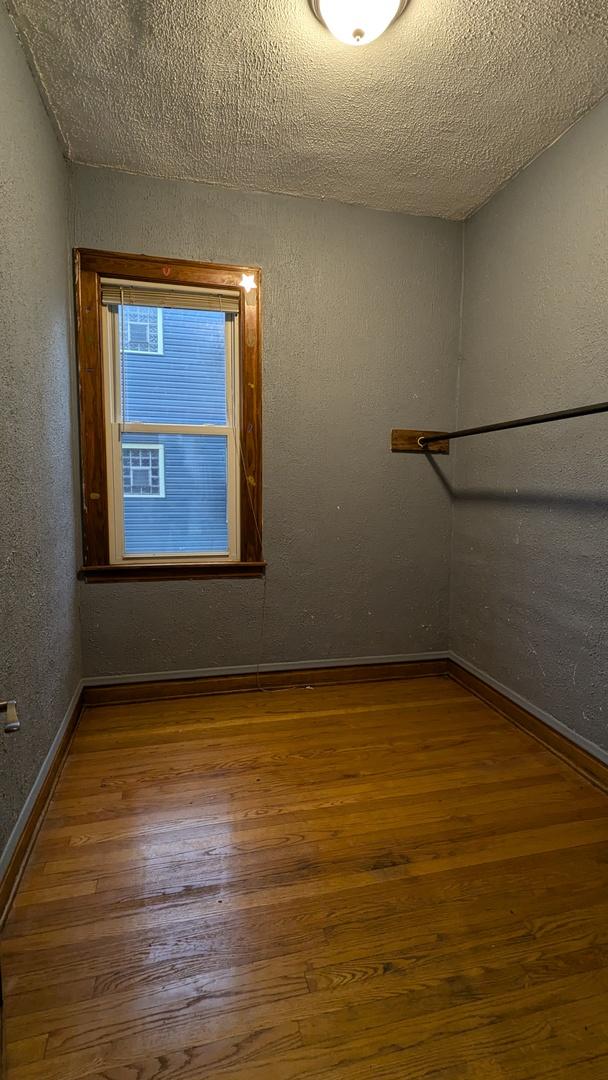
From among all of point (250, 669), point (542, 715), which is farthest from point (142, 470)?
point (542, 715)

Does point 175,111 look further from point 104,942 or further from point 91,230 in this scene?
point 104,942

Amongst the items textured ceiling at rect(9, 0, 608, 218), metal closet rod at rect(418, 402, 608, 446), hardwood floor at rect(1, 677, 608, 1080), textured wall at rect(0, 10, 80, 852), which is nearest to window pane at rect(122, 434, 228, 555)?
textured wall at rect(0, 10, 80, 852)

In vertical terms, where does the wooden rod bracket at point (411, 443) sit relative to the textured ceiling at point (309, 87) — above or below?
below

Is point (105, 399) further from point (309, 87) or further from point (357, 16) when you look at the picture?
point (357, 16)

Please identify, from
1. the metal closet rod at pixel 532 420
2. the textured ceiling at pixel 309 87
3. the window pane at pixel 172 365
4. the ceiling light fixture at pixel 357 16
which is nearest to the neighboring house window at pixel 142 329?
the window pane at pixel 172 365

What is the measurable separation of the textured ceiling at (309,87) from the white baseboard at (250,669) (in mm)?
2321

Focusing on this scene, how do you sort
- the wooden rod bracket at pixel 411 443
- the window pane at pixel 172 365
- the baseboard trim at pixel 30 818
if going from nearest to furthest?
1. the baseboard trim at pixel 30 818
2. the window pane at pixel 172 365
3. the wooden rod bracket at pixel 411 443

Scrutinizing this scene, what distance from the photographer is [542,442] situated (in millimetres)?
1947

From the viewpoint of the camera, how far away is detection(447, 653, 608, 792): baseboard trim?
5.61 feet

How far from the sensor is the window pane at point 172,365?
2.19 meters

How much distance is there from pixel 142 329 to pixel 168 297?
0.20 m

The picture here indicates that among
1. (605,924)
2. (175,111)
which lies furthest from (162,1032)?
(175,111)

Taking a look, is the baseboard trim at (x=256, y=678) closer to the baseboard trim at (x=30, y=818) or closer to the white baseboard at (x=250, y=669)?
the white baseboard at (x=250, y=669)

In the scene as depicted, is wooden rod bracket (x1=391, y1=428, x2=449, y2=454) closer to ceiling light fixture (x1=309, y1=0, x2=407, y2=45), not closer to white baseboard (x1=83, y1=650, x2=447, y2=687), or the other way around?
white baseboard (x1=83, y1=650, x2=447, y2=687)
